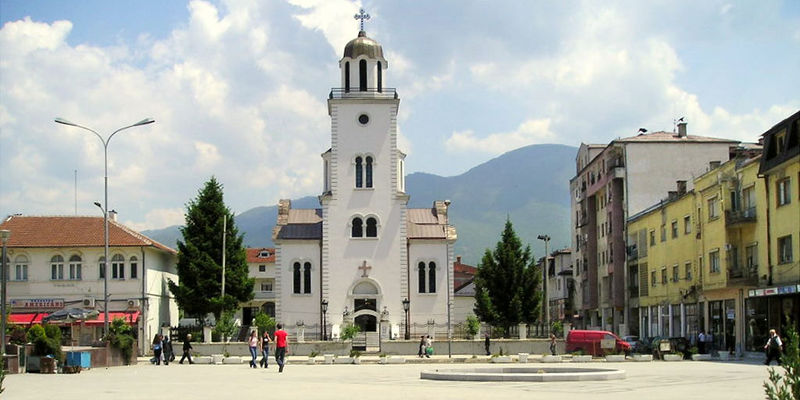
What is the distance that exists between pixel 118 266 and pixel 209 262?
20.2ft

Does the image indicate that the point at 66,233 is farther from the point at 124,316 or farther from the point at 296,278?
the point at 296,278

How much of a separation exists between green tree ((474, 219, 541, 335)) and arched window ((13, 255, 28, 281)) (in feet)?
95.6

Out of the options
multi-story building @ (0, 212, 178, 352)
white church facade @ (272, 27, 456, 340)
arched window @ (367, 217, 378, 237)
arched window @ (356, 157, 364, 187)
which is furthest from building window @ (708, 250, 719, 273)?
multi-story building @ (0, 212, 178, 352)

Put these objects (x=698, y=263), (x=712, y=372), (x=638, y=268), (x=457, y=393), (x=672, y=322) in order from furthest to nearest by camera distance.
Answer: (x=638, y=268), (x=672, y=322), (x=698, y=263), (x=712, y=372), (x=457, y=393)

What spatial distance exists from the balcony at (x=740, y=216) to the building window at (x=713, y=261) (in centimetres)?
306

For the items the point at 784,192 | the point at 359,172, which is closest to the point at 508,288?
the point at 359,172

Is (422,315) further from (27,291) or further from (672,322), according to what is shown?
(27,291)

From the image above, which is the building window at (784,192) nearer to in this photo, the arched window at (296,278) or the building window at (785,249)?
the building window at (785,249)

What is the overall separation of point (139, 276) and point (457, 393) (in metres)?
44.0

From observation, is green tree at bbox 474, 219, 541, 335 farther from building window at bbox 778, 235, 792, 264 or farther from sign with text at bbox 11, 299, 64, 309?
sign with text at bbox 11, 299, 64, 309

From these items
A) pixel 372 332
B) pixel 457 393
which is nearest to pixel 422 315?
pixel 372 332

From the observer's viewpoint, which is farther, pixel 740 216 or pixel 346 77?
pixel 346 77

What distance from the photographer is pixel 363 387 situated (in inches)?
1007

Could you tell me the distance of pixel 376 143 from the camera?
70125 millimetres
